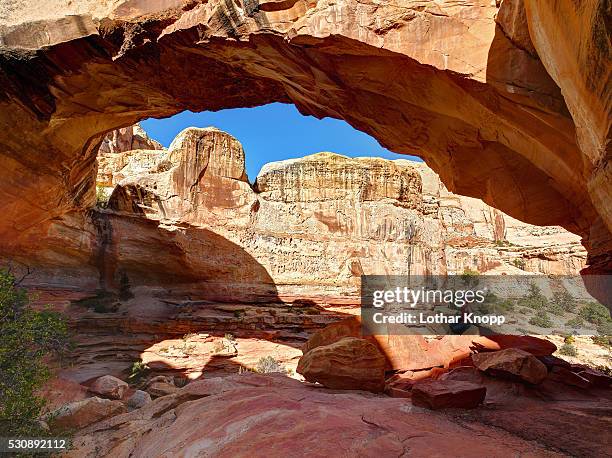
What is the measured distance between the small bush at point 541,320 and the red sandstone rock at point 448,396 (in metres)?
32.8

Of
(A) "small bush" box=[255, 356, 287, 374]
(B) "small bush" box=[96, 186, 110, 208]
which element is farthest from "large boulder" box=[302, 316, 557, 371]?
(B) "small bush" box=[96, 186, 110, 208]

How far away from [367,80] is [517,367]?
7.76 m

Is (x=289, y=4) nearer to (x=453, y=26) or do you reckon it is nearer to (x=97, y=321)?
(x=453, y=26)

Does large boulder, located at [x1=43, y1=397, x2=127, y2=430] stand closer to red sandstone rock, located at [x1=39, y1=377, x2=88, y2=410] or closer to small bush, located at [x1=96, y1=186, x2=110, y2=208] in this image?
red sandstone rock, located at [x1=39, y1=377, x2=88, y2=410]

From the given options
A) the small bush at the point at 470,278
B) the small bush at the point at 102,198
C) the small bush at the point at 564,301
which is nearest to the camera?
the small bush at the point at 102,198

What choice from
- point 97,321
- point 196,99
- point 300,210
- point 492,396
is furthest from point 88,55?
point 300,210

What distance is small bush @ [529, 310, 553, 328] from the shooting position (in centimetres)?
3316

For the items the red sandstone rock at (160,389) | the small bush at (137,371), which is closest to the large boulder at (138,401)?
the red sandstone rock at (160,389)

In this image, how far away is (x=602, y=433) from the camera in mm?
5262

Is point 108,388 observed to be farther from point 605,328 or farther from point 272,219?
point 605,328

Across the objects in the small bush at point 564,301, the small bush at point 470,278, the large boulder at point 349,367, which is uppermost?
the small bush at point 470,278

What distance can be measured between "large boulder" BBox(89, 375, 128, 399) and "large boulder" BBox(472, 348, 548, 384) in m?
13.2

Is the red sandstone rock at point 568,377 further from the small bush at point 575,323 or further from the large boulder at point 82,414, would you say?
the small bush at point 575,323

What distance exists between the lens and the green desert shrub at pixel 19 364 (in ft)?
22.7
